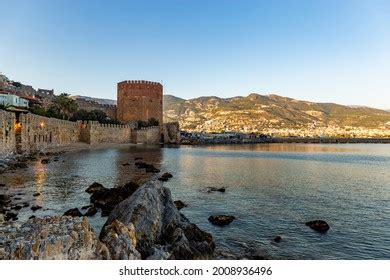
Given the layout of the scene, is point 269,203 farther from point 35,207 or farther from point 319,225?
point 35,207

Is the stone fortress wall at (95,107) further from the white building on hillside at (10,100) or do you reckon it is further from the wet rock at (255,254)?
the wet rock at (255,254)

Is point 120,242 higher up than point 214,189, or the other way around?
point 120,242

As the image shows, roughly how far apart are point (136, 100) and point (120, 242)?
212ft

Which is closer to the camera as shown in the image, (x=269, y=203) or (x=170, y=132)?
(x=269, y=203)

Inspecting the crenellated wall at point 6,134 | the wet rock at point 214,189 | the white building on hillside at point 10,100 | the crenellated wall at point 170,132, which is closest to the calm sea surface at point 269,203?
the wet rock at point 214,189

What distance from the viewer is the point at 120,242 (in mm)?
6082

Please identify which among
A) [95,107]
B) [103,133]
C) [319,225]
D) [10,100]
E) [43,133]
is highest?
[95,107]

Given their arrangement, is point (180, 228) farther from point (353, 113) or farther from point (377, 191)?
point (353, 113)

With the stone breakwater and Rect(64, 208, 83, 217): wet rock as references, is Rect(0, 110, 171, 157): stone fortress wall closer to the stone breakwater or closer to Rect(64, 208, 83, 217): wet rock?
Rect(64, 208, 83, 217): wet rock

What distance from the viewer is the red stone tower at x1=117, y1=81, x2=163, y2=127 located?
226ft

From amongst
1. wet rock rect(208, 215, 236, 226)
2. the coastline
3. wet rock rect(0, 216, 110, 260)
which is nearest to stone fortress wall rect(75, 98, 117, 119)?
the coastline

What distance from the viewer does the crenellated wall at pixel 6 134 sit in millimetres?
24578

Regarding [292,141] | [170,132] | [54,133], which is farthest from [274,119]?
[54,133]

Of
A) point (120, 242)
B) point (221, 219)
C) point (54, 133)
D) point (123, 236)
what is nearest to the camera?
point (120, 242)
